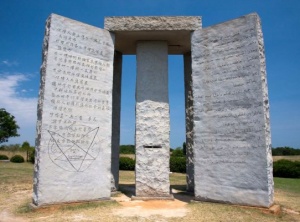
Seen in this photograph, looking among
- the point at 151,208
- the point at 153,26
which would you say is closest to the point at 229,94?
the point at 153,26

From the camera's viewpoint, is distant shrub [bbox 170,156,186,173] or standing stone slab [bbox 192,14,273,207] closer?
standing stone slab [bbox 192,14,273,207]

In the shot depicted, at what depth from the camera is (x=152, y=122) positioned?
25.6 feet

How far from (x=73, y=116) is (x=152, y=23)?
355cm

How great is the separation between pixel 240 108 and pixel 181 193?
12.0 feet

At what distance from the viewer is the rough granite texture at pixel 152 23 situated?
25.2 ft

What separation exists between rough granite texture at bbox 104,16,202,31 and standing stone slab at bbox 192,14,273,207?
581 millimetres

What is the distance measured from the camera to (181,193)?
8570 millimetres

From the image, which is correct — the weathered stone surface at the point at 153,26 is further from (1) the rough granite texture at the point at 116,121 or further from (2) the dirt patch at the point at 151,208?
(2) the dirt patch at the point at 151,208

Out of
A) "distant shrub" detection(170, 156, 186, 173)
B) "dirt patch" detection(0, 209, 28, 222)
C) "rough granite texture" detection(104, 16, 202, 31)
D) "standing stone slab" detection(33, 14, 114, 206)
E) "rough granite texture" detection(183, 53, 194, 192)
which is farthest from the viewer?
"distant shrub" detection(170, 156, 186, 173)

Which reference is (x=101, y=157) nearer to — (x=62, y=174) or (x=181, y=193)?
(x=62, y=174)

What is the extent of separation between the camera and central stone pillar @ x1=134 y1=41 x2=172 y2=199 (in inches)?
295

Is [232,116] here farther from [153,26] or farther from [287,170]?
[287,170]

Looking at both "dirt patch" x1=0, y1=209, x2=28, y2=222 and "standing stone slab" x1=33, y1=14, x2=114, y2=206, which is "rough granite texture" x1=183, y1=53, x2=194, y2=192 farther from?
"dirt patch" x1=0, y1=209, x2=28, y2=222

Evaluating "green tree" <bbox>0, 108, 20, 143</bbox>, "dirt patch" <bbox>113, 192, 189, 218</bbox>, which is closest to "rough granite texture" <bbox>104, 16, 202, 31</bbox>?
"dirt patch" <bbox>113, 192, 189, 218</bbox>
